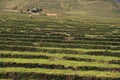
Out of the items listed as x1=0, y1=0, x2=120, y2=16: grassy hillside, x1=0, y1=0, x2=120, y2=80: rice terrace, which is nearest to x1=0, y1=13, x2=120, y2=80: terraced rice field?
x1=0, y1=0, x2=120, y2=80: rice terrace

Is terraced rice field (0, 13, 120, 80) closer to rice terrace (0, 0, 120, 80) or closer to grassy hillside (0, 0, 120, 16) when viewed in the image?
rice terrace (0, 0, 120, 80)

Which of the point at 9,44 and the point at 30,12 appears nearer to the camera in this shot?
the point at 9,44

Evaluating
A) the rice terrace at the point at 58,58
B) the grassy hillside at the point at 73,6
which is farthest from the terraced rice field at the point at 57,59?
the grassy hillside at the point at 73,6

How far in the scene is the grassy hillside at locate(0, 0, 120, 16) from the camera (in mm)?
131875

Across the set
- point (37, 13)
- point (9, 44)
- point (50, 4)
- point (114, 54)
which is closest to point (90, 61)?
point (114, 54)

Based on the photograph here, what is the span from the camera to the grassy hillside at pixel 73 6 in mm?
131875

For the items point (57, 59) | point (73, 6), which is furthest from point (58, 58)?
point (73, 6)

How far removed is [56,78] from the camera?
1012 inches

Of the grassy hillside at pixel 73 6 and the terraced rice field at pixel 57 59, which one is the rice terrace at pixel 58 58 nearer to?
the terraced rice field at pixel 57 59

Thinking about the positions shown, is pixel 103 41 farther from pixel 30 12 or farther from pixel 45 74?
pixel 30 12

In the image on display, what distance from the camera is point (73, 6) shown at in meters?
139

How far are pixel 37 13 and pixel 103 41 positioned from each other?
232 ft

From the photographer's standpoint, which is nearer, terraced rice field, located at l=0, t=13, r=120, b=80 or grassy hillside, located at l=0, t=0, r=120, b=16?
terraced rice field, located at l=0, t=13, r=120, b=80

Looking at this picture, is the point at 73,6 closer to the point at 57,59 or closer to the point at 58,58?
the point at 58,58
